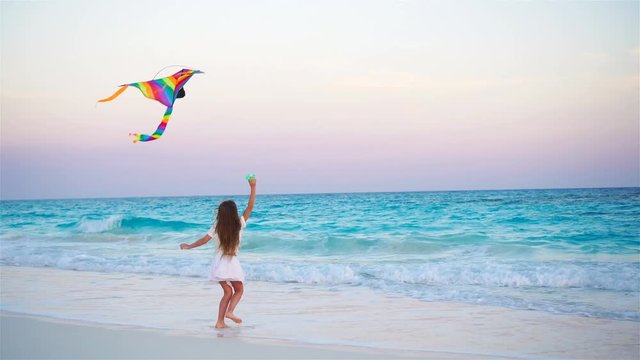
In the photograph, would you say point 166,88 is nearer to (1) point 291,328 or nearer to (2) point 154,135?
(2) point 154,135

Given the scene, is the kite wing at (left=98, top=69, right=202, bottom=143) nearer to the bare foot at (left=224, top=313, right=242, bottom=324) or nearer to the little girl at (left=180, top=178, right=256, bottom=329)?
the little girl at (left=180, top=178, right=256, bottom=329)

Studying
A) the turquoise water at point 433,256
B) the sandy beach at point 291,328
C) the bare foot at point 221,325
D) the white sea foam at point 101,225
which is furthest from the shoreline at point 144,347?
the white sea foam at point 101,225

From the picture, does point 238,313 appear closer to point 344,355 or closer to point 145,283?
point 344,355

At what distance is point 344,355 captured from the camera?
5.80 meters

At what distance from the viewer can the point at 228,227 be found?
6.98 m

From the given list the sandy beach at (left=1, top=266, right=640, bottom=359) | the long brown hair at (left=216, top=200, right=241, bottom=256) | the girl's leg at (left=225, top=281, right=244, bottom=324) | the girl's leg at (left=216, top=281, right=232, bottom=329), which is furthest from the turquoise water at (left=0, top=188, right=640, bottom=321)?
the long brown hair at (left=216, top=200, right=241, bottom=256)

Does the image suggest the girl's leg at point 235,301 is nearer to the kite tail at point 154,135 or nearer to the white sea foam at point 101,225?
the kite tail at point 154,135

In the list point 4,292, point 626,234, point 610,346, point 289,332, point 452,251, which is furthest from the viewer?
point 626,234

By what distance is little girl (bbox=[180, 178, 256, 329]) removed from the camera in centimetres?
695

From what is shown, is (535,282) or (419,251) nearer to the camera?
(535,282)

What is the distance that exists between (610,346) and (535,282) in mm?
4628

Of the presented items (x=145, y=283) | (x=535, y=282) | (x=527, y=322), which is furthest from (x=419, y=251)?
(x=527, y=322)

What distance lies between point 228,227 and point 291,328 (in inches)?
52.2

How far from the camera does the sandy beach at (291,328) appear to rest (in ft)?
19.6
